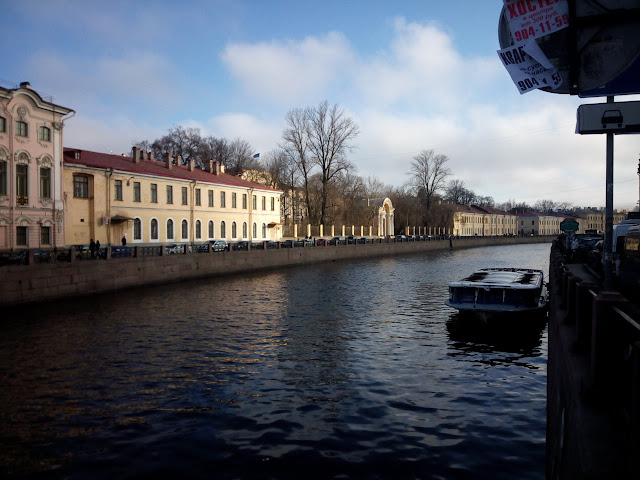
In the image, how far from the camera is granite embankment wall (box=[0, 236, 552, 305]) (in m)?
19.1

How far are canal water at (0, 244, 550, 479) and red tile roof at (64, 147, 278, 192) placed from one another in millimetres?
18789

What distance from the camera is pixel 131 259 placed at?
81.7 feet

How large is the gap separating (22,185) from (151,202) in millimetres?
10413

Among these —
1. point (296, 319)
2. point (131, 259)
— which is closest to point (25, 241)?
point (131, 259)

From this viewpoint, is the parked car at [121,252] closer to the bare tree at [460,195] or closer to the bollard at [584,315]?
the bollard at [584,315]

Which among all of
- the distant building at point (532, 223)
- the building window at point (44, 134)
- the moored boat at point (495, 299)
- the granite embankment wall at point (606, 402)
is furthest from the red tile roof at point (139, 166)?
the distant building at point (532, 223)

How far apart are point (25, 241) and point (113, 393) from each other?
75.0 feet

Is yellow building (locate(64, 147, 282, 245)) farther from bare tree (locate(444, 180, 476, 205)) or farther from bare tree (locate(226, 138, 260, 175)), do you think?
bare tree (locate(444, 180, 476, 205))

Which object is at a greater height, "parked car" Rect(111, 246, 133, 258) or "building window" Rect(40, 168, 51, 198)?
"building window" Rect(40, 168, 51, 198)

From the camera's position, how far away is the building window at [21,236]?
27828 millimetres

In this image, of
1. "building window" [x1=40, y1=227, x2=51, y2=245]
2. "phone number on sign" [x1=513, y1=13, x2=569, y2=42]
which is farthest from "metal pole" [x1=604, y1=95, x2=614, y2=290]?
"building window" [x1=40, y1=227, x2=51, y2=245]

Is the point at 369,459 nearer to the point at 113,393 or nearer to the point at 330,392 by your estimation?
the point at 330,392

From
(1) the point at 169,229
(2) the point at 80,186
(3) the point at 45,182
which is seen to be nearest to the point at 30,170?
(3) the point at 45,182

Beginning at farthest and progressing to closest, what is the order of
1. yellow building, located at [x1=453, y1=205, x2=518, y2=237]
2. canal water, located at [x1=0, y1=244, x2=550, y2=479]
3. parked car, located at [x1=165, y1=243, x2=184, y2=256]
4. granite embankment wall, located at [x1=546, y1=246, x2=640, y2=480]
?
yellow building, located at [x1=453, y1=205, x2=518, y2=237] → parked car, located at [x1=165, y1=243, x2=184, y2=256] → canal water, located at [x1=0, y1=244, x2=550, y2=479] → granite embankment wall, located at [x1=546, y1=246, x2=640, y2=480]
